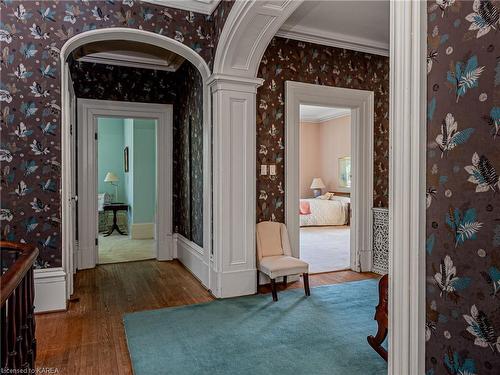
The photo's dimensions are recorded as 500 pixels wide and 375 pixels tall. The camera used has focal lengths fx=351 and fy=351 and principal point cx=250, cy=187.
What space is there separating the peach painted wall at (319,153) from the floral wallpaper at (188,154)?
19.1 feet

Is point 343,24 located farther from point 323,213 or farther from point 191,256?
point 323,213

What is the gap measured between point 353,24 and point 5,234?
3.92m

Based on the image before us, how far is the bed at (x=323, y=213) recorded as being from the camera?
816cm

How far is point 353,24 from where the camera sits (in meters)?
3.83

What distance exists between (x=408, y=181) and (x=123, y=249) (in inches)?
216

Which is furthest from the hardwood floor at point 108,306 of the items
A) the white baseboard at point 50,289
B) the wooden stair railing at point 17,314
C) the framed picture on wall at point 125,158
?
the framed picture on wall at point 125,158

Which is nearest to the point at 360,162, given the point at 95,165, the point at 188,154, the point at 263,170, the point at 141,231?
the point at 263,170

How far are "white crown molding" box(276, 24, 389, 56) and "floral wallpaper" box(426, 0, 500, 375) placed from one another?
3.11m

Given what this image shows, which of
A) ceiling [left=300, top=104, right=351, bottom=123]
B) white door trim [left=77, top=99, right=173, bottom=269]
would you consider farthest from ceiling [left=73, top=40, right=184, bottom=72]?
ceiling [left=300, top=104, right=351, bottom=123]

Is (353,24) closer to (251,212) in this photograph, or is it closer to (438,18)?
(251,212)

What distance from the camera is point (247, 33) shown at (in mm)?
3068

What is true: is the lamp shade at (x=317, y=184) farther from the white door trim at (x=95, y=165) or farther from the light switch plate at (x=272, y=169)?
the light switch plate at (x=272, y=169)

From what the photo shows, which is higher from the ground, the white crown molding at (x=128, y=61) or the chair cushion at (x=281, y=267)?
the white crown molding at (x=128, y=61)

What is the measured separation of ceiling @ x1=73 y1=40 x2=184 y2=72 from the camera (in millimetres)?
4258
